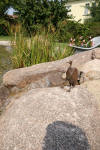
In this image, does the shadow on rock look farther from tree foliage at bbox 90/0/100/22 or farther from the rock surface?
tree foliage at bbox 90/0/100/22

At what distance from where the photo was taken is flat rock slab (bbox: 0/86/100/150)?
1447mm

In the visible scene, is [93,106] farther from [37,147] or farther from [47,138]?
[37,147]

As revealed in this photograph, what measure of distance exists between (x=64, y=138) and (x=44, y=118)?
1.09 feet

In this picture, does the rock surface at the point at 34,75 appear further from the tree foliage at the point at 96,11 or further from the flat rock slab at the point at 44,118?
the tree foliage at the point at 96,11

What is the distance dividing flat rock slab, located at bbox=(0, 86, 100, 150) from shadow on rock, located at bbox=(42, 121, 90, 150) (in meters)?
0.01

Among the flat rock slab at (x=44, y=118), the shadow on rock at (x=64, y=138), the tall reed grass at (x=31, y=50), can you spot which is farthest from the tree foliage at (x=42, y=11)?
the shadow on rock at (x=64, y=138)

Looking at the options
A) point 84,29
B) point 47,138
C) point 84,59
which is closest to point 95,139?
point 47,138

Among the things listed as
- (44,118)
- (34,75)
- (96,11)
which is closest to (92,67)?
(34,75)

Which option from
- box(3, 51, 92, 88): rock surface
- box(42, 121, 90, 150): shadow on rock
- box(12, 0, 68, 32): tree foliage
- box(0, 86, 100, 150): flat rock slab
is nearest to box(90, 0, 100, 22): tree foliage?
box(12, 0, 68, 32): tree foliage

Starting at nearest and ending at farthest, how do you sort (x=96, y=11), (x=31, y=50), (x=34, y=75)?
(x=34, y=75) → (x=31, y=50) → (x=96, y=11)

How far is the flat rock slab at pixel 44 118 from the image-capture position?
145 centimetres

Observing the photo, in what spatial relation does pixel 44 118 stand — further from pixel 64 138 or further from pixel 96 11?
pixel 96 11

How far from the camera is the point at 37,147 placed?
1.38 meters

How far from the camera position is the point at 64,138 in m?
1.43
